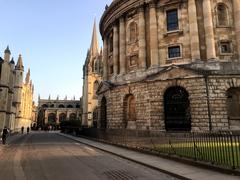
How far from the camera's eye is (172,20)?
84.3ft

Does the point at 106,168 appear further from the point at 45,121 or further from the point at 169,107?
the point at 45,121

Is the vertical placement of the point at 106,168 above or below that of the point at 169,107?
below

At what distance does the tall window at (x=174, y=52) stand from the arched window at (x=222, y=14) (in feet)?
16.1

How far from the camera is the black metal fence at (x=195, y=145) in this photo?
916 centimetres

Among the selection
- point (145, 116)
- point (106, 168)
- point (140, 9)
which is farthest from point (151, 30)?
point (106, 168)

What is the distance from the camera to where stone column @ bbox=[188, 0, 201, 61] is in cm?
2319

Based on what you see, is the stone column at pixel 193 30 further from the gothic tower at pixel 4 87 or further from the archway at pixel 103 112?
the gothic tower at pixel 4 87

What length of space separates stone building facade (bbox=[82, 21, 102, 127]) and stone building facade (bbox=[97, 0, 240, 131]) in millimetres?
68466

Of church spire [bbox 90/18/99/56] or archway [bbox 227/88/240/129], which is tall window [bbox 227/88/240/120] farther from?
church spire [bbox 90/18/99/56]

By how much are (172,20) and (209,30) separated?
439 centimetres

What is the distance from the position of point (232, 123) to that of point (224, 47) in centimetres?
777

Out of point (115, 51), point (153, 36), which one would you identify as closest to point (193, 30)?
point (153, 36)

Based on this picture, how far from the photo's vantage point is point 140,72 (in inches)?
1019

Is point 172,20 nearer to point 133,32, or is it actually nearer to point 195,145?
point 133,32
